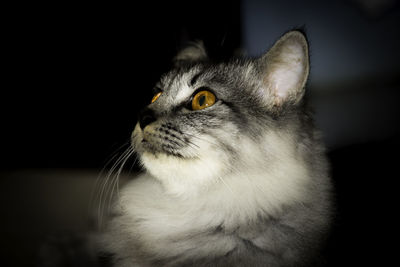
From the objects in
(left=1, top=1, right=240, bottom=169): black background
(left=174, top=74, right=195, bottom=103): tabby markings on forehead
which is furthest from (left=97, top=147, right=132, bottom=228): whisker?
(left=1, top=1, right=240, bottom=169): black background

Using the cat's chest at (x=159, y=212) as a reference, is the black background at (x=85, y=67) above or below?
above

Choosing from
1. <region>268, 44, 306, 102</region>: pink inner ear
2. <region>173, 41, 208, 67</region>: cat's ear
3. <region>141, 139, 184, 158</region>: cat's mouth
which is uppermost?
<region>173, 41, 208, 67</region>: cat's ear

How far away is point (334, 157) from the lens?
1.85 metres

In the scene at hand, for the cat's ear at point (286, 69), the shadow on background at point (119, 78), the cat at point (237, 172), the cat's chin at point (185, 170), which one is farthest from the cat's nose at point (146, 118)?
the shadow on background at point (119, 78)

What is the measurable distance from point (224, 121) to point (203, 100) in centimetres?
14

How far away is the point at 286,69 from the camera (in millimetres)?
Answer: 1143

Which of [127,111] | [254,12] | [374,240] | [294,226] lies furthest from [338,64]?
[127,111]

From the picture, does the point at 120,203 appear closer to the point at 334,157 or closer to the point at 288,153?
the point at 288,153

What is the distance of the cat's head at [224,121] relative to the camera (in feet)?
3.44

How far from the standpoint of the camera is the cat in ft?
3.42

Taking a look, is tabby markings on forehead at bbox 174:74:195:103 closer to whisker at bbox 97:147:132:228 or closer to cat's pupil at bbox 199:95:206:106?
cat's pupil at bbox 199:95:206:106

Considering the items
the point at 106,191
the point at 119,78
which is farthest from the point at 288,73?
the point at 119,78

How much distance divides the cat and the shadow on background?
670 millimetres

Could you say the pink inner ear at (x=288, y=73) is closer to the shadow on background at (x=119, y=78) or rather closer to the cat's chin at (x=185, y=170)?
the cat's chin at (x=185, y=170)
